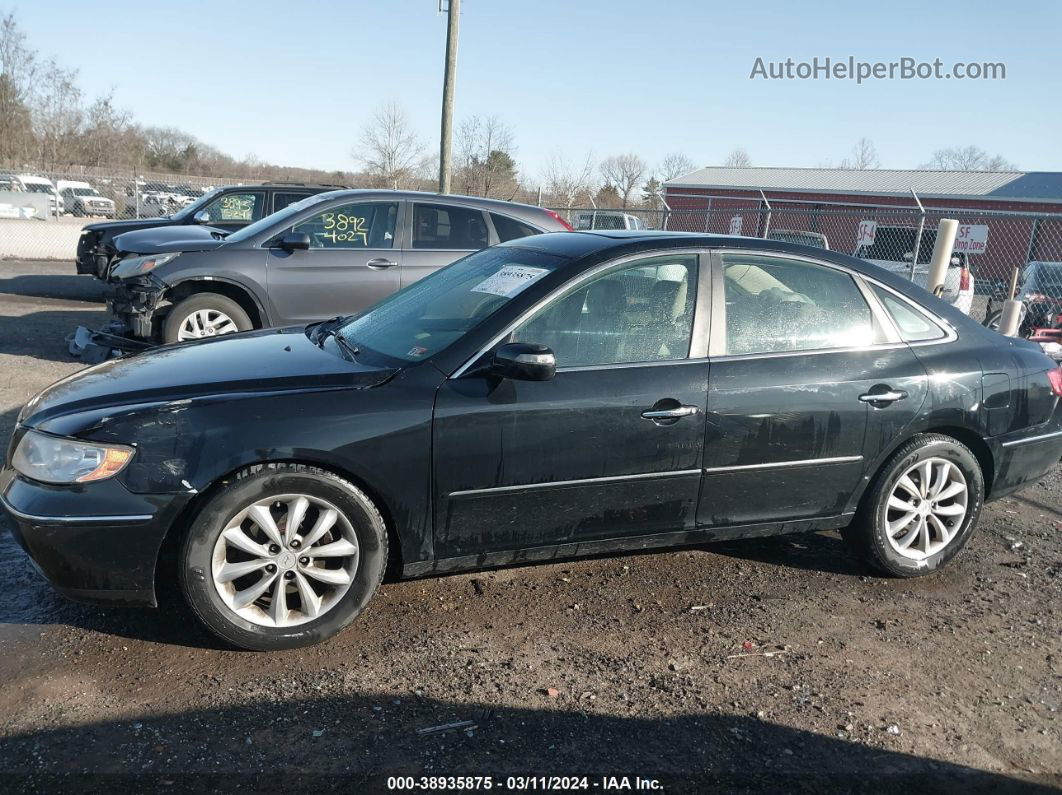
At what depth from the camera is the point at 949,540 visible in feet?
14.7

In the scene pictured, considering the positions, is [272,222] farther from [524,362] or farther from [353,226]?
[524,362]

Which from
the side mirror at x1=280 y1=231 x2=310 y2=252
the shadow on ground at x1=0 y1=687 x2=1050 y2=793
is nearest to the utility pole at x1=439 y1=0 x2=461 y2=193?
the side mirror at x1=280 y1=231 x2=310 y2=252

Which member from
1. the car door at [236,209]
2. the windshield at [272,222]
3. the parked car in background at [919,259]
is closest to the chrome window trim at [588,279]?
the windshield at [272,222]

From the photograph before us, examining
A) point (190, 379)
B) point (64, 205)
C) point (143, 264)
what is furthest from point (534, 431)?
point (64, 205)

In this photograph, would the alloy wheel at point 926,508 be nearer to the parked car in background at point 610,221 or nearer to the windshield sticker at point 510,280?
the windshield sticker at point 510,280

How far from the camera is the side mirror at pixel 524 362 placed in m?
3.49

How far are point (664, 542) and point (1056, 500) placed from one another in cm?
349

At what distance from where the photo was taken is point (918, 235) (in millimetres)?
11617

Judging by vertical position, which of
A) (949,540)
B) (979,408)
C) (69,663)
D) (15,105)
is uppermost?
(15,105)

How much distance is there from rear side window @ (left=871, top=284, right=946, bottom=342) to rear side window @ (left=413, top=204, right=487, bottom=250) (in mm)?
4713

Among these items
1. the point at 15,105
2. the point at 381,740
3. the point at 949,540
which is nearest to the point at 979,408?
the point at 949,540

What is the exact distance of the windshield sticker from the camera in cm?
394

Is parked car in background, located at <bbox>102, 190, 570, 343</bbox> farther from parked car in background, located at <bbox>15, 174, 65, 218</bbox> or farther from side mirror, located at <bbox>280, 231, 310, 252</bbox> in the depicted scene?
parked car in background, located at <bbox>15, 174, 65, 218</bbox>

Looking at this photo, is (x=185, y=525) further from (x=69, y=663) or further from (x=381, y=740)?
(x=381, y=740)
